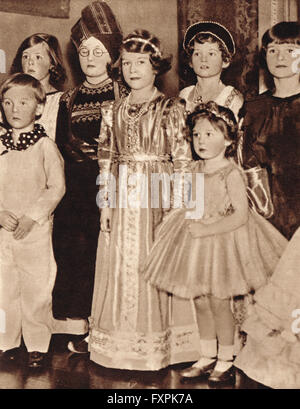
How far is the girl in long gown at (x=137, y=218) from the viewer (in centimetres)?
293

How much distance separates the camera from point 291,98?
2959 mm

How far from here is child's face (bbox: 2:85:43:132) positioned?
305cm

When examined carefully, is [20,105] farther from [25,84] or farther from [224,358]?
[224,358]

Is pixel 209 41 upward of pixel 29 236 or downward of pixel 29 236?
upward

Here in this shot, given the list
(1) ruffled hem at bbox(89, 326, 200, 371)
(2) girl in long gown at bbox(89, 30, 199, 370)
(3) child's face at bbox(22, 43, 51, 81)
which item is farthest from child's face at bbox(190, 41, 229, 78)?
(1) ruffled hem at bbox(89, 326, 200, 371)

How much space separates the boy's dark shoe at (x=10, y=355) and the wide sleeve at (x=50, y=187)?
68 cm

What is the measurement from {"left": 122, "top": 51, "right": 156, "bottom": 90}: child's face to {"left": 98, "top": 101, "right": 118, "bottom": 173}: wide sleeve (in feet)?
0.59

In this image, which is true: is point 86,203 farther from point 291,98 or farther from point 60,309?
point 291,98

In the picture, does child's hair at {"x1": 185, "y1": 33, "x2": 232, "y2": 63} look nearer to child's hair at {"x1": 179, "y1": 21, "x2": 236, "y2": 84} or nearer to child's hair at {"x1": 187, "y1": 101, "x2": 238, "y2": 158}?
child's hair at {"x1": 179, "y1": 21, "x2": 236, "y2": 84}

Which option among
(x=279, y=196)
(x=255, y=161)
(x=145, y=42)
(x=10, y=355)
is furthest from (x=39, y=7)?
(x=10, y=355)

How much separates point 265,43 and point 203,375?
5.19ft

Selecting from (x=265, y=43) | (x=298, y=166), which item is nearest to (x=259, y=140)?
(x=298, y=166)

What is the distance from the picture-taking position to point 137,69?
115 inches

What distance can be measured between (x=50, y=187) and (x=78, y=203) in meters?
0.18
